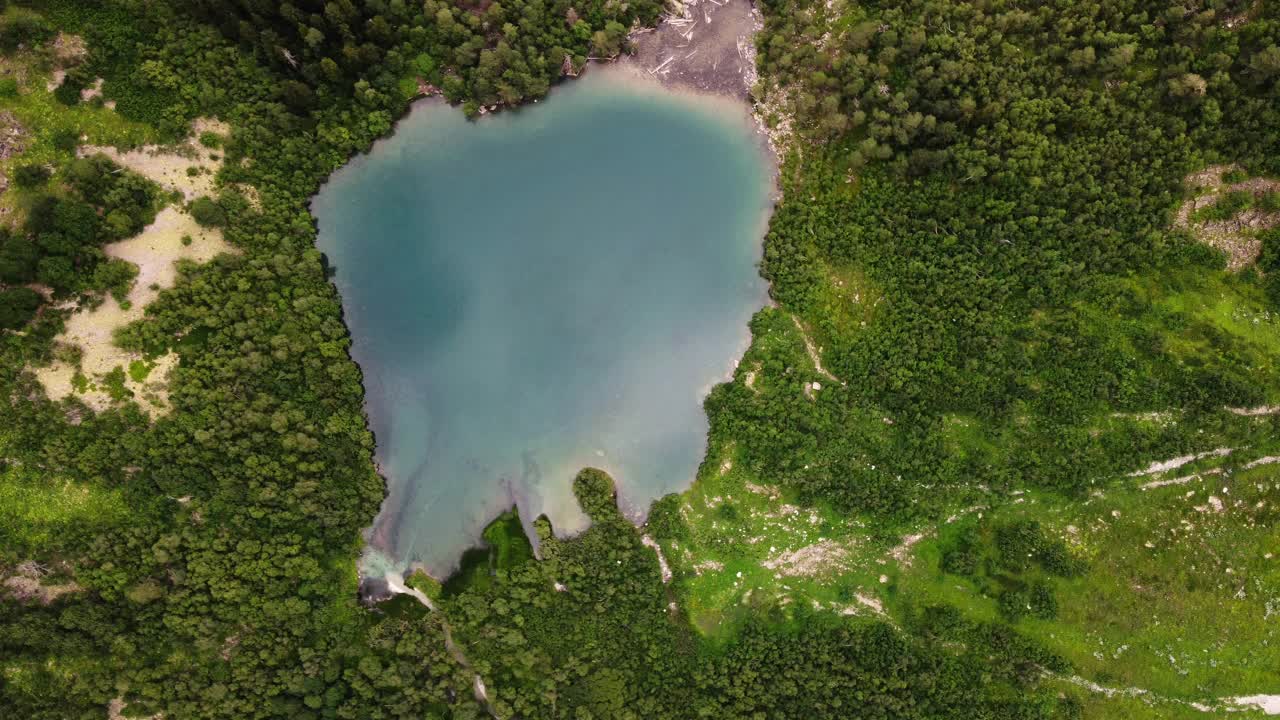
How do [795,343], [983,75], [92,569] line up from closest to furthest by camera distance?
[92,569] → [983,75] → [795,343]

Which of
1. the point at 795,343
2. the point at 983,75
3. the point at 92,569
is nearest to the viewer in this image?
the point at 92,569

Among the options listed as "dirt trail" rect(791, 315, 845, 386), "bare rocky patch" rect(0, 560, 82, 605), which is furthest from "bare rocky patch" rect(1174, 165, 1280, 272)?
"bare rocky patch" rect(0, 560, 82, 605)

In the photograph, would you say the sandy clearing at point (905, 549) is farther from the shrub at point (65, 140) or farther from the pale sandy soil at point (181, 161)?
the shrub at point (65, 140)

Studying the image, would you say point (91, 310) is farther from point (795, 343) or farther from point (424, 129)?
point (795, 343)

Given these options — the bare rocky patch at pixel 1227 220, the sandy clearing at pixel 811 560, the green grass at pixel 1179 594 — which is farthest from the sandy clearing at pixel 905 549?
the bare rocky patch at pixel 1227 220

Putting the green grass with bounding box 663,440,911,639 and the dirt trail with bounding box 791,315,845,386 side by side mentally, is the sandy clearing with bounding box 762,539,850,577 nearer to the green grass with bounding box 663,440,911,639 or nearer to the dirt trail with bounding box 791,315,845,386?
the green grass with bounding box 663,440,911,639

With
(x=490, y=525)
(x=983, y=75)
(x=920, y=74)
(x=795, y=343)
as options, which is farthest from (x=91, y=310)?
(x=983, y=75)
